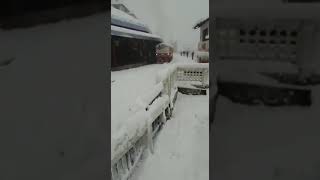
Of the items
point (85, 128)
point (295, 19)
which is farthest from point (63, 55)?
point (295, 19)

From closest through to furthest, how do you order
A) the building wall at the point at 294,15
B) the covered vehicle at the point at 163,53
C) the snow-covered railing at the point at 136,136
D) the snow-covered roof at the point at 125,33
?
1. the building wall at the point at 294,15
2. the snow-covered railing at the point at 136,136
3. the snow-covered roof at the point at 125,33
4. the covered vehicle at the point at 163,53

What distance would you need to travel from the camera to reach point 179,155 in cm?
166

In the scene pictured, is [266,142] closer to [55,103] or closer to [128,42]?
[55,103]

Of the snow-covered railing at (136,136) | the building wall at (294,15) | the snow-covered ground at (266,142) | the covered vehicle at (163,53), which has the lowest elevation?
the snow-covered railing at (136,136)

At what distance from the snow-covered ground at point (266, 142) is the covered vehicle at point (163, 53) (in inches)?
222

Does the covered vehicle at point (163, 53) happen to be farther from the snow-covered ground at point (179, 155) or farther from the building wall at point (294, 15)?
the building wall at point (294, 15)

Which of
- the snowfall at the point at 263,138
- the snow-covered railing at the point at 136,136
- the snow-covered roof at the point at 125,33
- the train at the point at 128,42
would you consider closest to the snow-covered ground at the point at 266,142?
the snowfall at the point at 263,138

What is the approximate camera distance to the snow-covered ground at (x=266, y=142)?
59 centimetres

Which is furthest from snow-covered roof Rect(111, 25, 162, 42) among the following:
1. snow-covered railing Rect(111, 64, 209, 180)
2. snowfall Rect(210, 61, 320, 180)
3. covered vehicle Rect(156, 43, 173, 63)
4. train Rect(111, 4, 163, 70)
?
snowfall Rect(210, 61, 320, 180)

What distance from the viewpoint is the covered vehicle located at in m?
6.27

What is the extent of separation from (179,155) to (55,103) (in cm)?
108

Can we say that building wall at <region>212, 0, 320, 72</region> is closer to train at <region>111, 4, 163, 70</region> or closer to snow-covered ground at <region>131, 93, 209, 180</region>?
snow-covered ground at <region>131, 93, 209, 180</region>

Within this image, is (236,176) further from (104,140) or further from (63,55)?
(63,55)

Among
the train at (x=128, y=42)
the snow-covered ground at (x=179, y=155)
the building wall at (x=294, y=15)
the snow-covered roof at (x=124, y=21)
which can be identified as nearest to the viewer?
the building wall at (x=294, y=15)
